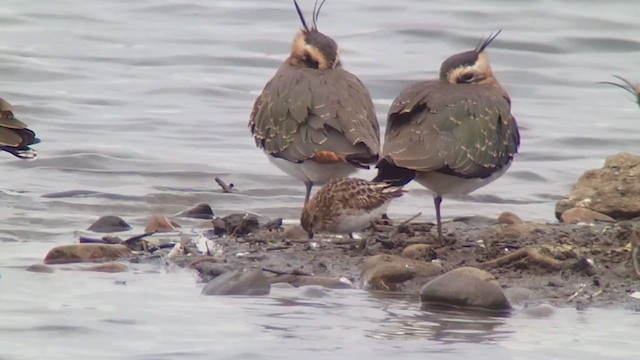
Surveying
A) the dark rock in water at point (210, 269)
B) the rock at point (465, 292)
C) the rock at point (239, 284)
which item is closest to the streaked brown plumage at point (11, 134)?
the dark rock in water at point (210, 269)

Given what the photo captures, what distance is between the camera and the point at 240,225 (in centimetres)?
969

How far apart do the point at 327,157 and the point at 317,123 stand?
31 cm

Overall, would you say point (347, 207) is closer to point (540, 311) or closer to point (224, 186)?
point (540, 311)

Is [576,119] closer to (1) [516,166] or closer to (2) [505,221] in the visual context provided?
(1) [516,166]

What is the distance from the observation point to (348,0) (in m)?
23.7

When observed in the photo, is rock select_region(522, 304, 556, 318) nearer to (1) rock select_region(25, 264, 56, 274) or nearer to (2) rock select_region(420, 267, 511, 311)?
(2) rock select_region(420, 267, 511, 311)

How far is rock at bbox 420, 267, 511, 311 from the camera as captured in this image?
299 inches

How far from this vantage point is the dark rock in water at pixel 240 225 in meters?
9.68

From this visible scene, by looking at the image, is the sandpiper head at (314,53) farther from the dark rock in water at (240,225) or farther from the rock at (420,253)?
the rock at (420,253)

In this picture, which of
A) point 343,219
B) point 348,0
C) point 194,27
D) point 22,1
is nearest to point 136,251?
point 343,219

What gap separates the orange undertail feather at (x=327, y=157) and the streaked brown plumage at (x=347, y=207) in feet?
1.76

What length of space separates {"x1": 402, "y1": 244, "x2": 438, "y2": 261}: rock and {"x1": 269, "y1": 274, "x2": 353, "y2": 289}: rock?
2.17ft

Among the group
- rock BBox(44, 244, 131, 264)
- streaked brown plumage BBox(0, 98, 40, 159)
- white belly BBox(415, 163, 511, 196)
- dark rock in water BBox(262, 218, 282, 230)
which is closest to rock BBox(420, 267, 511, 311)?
white belly BBox(415, 163, 511, 196)

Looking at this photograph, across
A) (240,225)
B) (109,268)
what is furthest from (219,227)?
(109,268)
